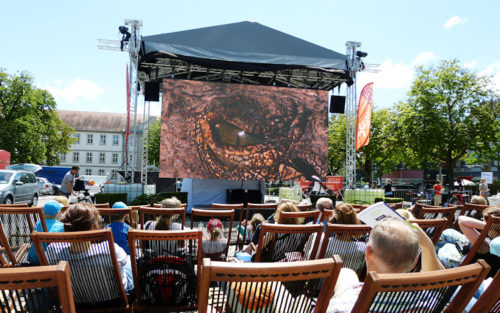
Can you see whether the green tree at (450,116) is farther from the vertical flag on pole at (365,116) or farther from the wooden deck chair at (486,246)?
the wooden deck chair at (486,246)

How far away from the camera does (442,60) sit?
22.1 metres

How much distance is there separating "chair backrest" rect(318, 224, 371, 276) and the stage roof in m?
9.54

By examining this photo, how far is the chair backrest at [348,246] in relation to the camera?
268 centimetres

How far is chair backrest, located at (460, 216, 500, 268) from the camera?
2.80 metres

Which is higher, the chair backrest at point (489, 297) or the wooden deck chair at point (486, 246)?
the chair backrest at point (489, 297)

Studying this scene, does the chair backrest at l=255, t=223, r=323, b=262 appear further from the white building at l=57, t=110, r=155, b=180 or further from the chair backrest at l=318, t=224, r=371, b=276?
the white building at l=57, t=110, r=155, b=180

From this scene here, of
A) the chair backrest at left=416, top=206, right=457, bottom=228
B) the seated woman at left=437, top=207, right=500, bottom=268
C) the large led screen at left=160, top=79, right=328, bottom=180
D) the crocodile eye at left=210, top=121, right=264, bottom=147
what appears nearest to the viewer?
the seated woman at left=437, top=207, right=500, bottom=268

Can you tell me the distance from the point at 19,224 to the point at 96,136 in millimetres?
57464

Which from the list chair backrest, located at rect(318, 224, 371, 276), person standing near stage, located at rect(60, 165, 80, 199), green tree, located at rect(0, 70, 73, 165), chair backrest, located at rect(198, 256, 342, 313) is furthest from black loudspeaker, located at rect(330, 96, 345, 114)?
green tree, located at rect(0, 70, 73, 165)

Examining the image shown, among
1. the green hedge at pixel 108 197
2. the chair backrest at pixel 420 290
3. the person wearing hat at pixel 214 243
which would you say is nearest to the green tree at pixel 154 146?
the green hedge at pixel 108 197

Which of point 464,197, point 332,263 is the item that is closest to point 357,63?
point 464,197

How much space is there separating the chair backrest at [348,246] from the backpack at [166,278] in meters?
1.03

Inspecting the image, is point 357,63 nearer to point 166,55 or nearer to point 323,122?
point 323,122

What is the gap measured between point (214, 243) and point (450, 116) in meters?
21.6
